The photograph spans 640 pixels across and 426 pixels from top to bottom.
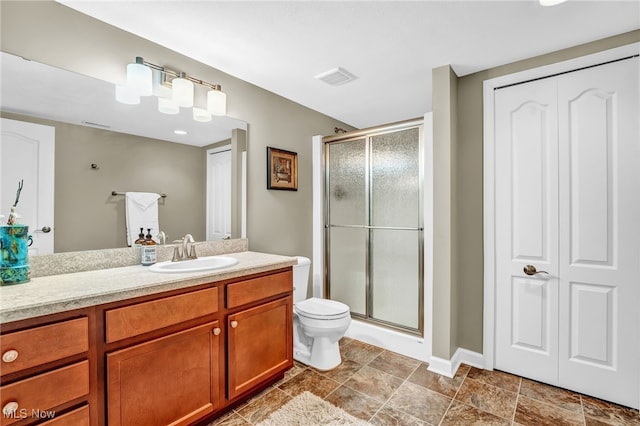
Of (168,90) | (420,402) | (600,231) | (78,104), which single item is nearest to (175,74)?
(168,90)

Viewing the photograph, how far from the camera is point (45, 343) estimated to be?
114 cm

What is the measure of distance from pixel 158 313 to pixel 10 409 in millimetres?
543

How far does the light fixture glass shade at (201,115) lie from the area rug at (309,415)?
2049 millimetres

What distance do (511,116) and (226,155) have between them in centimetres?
224

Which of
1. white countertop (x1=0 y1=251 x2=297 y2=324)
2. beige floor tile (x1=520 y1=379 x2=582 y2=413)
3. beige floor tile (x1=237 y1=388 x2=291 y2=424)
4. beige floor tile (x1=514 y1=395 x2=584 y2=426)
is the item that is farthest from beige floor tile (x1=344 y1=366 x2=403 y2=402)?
white countertop (x1=0 y1=251 x2=297 y2=324)

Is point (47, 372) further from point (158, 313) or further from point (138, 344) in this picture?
point (158, 313)

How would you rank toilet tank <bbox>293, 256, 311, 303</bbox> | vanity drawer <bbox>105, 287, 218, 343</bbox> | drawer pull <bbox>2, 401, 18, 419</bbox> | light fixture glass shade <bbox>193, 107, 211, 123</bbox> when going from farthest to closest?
1. toilet tank <bbox>293, 256, 311, 303</bbox>
2. light fixture glass shade <bbox>193, 107, 211, 123</bbox>
3. vanity drawer <bbox>105, 287, 218, 343</bbox>
4. drawer pull <bbox>2, 401, 18, 419</bbox>

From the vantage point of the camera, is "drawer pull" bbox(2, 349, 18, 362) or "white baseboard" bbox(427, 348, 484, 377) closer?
"drawer pull" bbox(2, 349, 18, 362)

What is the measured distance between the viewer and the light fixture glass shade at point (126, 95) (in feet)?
6.00

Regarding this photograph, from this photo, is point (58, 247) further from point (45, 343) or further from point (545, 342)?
point (545, 342)

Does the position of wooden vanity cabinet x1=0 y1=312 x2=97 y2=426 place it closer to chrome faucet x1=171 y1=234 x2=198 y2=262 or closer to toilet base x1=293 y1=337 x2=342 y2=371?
chrome faucet x1=171 y1=234 x2=198 y2=262

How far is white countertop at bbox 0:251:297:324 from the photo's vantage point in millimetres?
1112

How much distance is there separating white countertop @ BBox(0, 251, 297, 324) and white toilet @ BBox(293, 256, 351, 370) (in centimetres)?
74

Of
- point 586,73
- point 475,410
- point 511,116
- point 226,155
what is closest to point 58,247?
point 226,155
